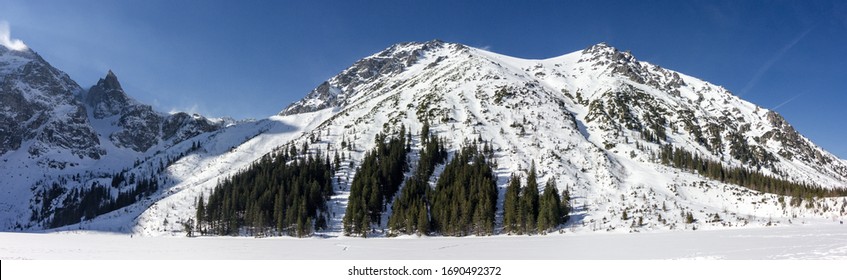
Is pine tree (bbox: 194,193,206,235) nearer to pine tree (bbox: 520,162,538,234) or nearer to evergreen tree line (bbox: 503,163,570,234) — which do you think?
evergreen tree line (bbox: 503,163,570,234)

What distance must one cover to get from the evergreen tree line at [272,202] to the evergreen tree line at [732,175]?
123m

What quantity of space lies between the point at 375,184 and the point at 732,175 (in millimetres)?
126531

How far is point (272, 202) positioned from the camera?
133 m

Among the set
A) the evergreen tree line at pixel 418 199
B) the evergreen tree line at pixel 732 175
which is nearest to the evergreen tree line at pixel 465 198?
the evergreen tree line at pixel 418 199

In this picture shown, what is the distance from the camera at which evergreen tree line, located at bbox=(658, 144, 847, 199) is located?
473ft

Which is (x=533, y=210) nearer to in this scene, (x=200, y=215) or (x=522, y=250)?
(x=522, y=250)

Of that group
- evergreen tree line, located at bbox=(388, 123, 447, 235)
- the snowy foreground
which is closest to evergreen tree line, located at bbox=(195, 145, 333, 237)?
evergreen tree line, located at bbox=(388, 123, 447, 235)

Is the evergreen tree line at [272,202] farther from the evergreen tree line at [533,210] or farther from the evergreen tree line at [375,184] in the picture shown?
the evergreen tree line at [533,210]

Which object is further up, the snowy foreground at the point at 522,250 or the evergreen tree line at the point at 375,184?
the evergreen tree line at the point at 375,184

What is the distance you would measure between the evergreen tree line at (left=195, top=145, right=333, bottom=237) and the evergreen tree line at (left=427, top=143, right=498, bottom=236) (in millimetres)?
30086

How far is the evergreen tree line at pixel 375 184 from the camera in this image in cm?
11619

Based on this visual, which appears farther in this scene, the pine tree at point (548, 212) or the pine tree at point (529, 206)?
the pine tree at point (529, 206)
